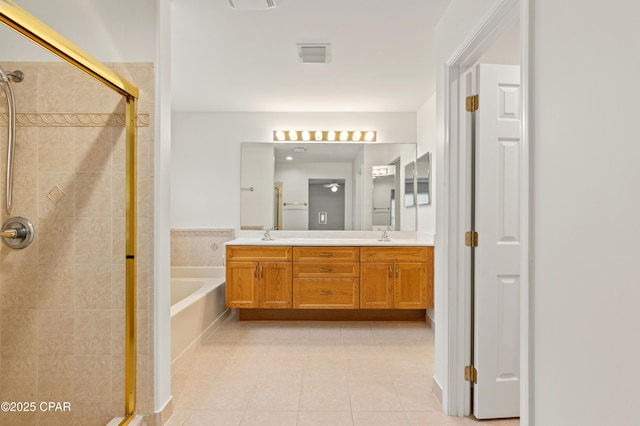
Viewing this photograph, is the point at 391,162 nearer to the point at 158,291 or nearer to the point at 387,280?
the point at 387,280

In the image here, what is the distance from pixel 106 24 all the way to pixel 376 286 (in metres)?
2.88

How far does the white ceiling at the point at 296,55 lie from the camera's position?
7.24 feet

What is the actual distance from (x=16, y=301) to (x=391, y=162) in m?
3.55

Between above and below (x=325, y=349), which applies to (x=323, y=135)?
above

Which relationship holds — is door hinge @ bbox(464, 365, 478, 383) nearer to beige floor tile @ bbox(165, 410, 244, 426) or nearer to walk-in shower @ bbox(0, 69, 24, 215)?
beige floor tile @ bbox(165, 410, 244, 426)

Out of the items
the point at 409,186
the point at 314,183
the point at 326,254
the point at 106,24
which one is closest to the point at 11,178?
the point at 106,24

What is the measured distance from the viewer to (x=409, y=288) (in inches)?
142

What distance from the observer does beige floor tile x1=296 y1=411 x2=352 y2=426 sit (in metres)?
2.00

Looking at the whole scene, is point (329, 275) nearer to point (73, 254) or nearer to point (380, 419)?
point (380, 419)

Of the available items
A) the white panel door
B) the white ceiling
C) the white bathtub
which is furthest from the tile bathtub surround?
the white panel door

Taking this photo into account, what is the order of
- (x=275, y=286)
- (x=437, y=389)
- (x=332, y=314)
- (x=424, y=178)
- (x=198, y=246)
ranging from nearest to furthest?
1. (x=437, y=389)
2. (x=275, y=286)
3. (x=332, y=314)
4. (x=424, y=178)
5. (x=198, y=246)

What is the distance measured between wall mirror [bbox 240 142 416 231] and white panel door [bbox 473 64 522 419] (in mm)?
2259

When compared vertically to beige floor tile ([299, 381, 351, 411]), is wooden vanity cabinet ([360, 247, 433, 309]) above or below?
above

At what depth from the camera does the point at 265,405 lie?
2184 millimetres
